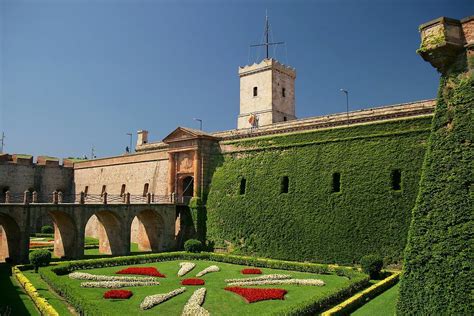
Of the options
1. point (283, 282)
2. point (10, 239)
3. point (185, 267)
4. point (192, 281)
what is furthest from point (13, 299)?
point (283, 282)

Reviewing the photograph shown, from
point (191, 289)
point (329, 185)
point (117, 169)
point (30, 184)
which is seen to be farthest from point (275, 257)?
point (30, 184)

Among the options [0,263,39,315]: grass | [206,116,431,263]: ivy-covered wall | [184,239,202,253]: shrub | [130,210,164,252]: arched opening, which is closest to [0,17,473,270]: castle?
[206,116,431,263]: ivy-covered wall

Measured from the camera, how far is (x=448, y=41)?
9.95 meters

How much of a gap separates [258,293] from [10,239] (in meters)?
15.5

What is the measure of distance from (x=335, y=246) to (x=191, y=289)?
9.24 meters

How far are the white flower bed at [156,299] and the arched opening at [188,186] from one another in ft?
54.3

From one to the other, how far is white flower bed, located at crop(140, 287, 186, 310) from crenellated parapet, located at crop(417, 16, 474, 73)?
40.7ft

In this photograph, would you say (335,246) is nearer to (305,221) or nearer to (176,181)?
(305,221)

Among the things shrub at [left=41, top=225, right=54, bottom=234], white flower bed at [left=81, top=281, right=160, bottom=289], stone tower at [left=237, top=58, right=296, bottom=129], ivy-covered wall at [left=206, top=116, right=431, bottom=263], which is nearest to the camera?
white flower bed at [left=81, top=281, right=160, bottom=289]

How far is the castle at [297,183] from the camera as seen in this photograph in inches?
854

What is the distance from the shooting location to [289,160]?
26.6 m

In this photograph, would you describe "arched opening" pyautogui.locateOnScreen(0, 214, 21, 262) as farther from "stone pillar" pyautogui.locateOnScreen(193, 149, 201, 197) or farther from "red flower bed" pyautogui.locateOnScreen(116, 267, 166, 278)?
"stone pillar" pyautogui.locateOnScreen(193, 149, 201, 197)

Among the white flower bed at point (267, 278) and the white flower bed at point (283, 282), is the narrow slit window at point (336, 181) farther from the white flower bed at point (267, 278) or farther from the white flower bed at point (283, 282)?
the white flower bed at point (283, 282)

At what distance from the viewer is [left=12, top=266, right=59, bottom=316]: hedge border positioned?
1291cm
